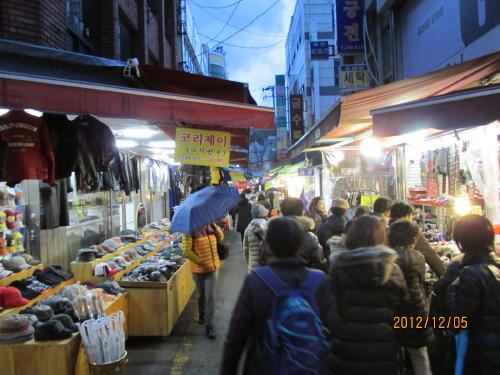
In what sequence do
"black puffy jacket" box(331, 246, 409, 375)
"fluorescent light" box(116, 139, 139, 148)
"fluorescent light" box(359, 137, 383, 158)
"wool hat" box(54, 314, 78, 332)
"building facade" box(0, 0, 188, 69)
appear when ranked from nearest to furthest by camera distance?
"black puffy jacket" box(331, 246, 409, 375), "wool hat" box(54, 314, 78, 332), "building facade" box(0, 0, 188, 69), "fluorescent light" box(116, 139, 139, 148), "fluorescent light" box(359, 137, 383, 158)

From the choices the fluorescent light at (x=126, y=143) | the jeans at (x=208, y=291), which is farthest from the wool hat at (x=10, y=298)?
the fluorescent light at (x=126, y=143)

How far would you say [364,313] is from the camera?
2557 millimetres

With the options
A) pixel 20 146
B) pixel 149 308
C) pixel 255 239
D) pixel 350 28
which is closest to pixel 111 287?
pixel 149 308

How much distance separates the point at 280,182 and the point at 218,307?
691 inches

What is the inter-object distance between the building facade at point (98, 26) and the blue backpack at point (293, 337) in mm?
6209

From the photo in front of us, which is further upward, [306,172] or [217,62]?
[217,62]

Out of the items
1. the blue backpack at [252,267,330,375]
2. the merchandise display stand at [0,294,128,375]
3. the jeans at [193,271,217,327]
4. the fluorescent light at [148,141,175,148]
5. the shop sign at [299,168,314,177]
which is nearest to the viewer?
the blue backpack at [252,267,330,375]

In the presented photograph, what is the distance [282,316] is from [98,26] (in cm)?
1028

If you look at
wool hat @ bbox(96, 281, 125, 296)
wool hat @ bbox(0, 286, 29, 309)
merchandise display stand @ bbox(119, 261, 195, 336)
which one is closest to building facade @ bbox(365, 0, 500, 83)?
merchandise display stand @ bbox(119, 261, 195, 336)

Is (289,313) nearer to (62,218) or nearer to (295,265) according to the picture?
(295,265)

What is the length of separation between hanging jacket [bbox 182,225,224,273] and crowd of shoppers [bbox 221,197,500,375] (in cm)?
312

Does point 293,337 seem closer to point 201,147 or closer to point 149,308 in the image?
point 201,147

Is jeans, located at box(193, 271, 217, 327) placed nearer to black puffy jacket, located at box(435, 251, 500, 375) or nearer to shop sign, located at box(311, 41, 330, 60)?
black puffy jacket, located at box(435, 251, 500, 375)

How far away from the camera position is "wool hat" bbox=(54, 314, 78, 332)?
4145 mm
